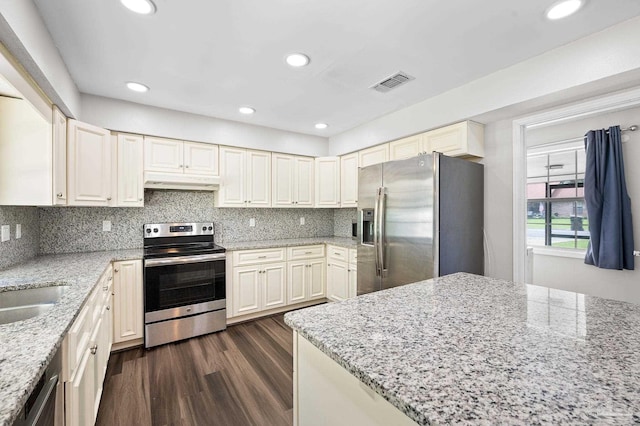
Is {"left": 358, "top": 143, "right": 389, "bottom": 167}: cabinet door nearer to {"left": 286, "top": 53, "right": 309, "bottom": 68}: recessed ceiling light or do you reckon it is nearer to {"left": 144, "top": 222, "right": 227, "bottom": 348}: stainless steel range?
{"left": 286, "top": 53, "right": 309, "bottom": 68}: recessed ceiling light

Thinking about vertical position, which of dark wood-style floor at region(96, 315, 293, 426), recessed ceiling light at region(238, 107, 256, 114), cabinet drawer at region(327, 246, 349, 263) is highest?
recessed ceiling light at region(238, 107, 256, 114)

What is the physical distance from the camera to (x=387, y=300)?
1279 mm

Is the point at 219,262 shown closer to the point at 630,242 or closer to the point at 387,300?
the point at 387,300

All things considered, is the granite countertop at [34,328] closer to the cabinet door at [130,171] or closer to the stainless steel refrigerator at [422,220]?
the cabinet door at [130,171]

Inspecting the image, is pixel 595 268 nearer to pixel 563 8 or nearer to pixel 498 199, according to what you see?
pixel 498 199

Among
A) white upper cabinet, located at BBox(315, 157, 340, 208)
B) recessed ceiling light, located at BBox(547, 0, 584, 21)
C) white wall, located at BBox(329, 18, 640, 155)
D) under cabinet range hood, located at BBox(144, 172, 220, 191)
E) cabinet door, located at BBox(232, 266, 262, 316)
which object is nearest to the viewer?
recessed ceiling light, located at BBox(547, 0, 584, 21)

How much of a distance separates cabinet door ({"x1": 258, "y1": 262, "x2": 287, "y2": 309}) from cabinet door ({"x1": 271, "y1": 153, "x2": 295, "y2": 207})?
842 mm

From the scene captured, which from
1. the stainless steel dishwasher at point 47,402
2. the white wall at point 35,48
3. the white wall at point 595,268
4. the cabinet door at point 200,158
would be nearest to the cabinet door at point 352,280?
the cabinet door at point 200,158

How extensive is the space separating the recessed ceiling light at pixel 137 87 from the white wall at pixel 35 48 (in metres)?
0.42

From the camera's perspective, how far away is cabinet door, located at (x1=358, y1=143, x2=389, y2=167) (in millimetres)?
3428

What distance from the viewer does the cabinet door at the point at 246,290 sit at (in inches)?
129

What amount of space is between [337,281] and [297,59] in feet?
8.55

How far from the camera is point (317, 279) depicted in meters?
3.87

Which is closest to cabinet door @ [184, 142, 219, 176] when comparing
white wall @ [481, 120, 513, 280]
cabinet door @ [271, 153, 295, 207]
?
cabinet door @ [271, 153, 295, 207]
